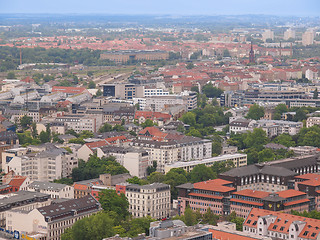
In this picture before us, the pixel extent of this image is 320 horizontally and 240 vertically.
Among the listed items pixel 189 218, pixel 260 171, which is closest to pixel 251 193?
pixel 189 218

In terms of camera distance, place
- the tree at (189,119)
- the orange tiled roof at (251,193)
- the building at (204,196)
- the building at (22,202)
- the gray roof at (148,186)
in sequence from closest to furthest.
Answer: the building at (22,202) → the orange tiled roof at (251,193) → the building at (204,196) → the gray roof at (148,186) → the tree at (189,119)

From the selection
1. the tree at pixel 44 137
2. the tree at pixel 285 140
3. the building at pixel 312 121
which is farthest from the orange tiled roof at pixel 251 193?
the building at pixel 312 121

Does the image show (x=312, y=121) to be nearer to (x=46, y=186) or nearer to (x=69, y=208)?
(x=46, y=186)

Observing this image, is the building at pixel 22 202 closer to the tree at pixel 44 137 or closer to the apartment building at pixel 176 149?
the apartment building at pixel 176 149

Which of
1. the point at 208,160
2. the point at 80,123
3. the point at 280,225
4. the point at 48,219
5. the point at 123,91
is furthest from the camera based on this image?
the point at 123,91

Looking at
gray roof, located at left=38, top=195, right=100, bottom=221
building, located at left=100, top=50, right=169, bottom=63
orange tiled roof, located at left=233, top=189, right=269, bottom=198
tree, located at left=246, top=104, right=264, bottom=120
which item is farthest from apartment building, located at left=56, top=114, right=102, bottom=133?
building, located at left=100, top=50, right=169, bottom=63

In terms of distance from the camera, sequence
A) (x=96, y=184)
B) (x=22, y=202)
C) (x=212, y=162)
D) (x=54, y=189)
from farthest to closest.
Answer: (x=212, y=162) → (x=96, y=184) → (x=54, y=189) → (x=22, y=202)

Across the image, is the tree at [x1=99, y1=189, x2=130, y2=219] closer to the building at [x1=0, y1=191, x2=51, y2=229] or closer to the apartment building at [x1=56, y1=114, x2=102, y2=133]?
the building at [x1=0, y1=191, x2=51, y2=229]
